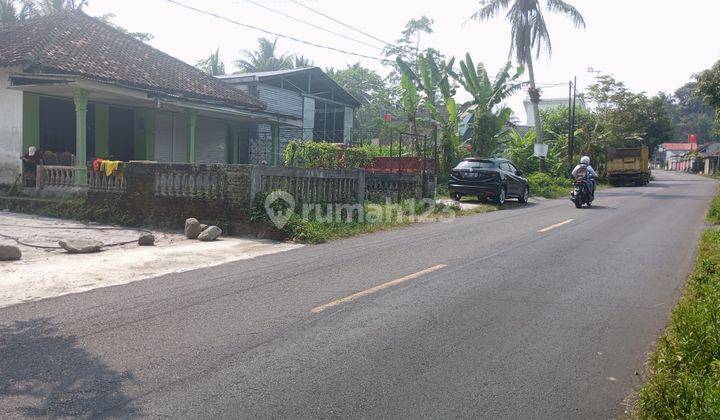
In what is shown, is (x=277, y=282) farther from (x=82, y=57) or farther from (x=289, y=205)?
(x=82, y=57)

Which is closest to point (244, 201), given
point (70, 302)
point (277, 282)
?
point (277, 282)

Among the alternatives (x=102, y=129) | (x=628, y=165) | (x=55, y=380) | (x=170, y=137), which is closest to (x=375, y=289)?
(x=55, y=380)

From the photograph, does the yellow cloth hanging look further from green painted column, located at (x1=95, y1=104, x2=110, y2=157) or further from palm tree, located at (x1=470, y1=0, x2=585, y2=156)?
palm tree, located at (x1=470, y1=0, x2=585, y2=156)

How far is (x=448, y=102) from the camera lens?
24.0 metres

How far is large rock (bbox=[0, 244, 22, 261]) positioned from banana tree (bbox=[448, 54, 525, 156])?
19.9 metres

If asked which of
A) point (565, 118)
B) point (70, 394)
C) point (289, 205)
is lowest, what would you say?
point (70, 394)

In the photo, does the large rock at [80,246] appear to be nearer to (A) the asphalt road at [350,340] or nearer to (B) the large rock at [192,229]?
(B) the large rock at [192,229]

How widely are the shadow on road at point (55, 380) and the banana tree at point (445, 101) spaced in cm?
2098

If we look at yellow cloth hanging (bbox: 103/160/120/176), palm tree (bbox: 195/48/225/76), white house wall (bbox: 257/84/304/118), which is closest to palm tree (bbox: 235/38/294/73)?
palm tree (bbox: 195/48/225/76)

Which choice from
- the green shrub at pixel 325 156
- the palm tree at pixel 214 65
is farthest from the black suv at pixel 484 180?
the palm tree at pixel 214 65

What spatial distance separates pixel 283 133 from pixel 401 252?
19.4 meters

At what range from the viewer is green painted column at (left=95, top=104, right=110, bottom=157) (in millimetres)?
18984

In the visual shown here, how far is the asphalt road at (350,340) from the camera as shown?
3.75 metres

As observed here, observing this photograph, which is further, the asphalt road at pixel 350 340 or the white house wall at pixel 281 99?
the white house wall at pixel 281 99
